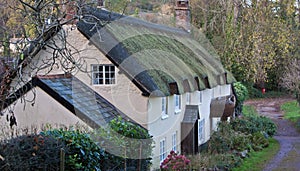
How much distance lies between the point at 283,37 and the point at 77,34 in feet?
52.8

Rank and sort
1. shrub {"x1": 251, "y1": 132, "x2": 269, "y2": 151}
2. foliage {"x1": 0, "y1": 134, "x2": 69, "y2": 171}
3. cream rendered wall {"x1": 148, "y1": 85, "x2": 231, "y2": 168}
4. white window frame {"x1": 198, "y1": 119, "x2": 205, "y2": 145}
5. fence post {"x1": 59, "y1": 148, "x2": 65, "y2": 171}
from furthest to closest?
shrub {"x1": 251, "y1": 132, "x2": 269, "y2": 151}
white window frame {"x1": 198, "y1": 119, "x2": 205, "y2": 145}
cream rendered wall {"x1": 148, "y1": 85, "x2": 231, "y2": 168}
fence post {"x1": 59, "y1": 148, "x2": 65, "y2": 171}
foliage {"x1": 0, "y1": 134, "x2": 69, "y2": 171}

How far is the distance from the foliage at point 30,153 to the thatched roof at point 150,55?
2899 mm

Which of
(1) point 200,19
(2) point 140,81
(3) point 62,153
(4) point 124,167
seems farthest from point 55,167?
(1) point 200,19

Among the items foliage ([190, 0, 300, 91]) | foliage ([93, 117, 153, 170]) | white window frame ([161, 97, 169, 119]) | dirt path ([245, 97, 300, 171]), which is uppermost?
foliage ([190, 0, 300, 91])

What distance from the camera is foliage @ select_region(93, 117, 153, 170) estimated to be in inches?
403

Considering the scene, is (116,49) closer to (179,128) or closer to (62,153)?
(179,128)

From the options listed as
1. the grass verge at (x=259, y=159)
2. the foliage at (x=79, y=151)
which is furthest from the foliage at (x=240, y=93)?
the foliage at (x=79, y=151)

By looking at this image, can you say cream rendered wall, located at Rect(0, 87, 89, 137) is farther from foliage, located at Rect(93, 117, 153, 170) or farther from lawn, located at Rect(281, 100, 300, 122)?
lawn, located at Rect(281, 100, 300, 122)

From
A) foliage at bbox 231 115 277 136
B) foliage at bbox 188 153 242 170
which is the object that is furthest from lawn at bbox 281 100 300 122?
foliage at bbox 188 153 242 170

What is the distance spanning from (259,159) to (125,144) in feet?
31.8

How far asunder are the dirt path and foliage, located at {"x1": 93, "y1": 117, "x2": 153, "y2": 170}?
7133 mm

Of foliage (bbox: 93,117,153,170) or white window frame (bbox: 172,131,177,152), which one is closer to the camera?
foliage (bbox: 93,117,153,170)

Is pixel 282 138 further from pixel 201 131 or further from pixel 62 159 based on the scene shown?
pixel 62 159

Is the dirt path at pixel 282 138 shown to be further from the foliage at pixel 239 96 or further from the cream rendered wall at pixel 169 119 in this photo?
the cream rendered wall at pixel 169 119
